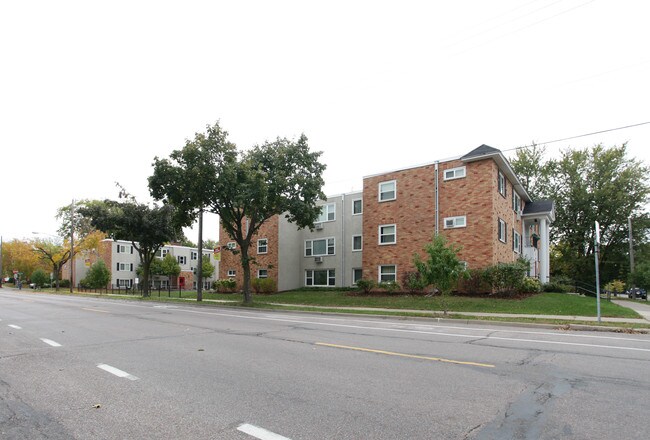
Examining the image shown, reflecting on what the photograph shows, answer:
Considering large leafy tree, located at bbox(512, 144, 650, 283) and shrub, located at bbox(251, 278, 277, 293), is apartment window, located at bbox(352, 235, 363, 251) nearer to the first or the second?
shrub, located at bbox(251, 278, 277, 293)

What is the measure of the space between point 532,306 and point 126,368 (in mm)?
16633

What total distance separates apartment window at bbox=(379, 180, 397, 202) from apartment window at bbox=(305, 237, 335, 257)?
7.32 m

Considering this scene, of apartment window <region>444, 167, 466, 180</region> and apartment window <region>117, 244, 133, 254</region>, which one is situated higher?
apartment window <region>444, 167, 466, 180</region>

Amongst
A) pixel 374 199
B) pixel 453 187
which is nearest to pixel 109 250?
pixel 374 199

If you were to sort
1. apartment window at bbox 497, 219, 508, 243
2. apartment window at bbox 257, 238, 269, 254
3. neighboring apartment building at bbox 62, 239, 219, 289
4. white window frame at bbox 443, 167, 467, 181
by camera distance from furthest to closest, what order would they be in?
neighboring apartment building at bbox 62, 239, 219, 289, apartment window at bbox 257, 238, 269, 254, apartment window at bbox 497, 219, 508, 243, white window frame at bbox 443, 167, 467, 181

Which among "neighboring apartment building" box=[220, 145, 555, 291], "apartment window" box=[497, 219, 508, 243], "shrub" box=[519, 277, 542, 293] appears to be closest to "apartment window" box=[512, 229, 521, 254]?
"neighboring apartment building" box=[220, 145, 555, 291]

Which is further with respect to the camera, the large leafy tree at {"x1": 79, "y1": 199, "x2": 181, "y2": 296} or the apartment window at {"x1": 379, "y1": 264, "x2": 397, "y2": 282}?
the large leafy tree at {"x1": 79, "y1": 199, "x2": 181, "y2": 296}

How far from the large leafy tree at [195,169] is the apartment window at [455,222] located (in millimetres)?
12903

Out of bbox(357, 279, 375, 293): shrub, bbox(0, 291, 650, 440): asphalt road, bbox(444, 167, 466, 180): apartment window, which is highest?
bbox(444, 167, 466, 180): apartment window

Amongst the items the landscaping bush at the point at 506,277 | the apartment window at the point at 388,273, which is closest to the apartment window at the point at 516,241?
the landscaping bush at the point at 506,277

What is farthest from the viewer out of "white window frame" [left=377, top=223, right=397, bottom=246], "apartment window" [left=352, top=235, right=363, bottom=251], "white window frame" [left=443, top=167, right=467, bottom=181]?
"apartment window" [left=352, top=235, right=363, bottom=251]

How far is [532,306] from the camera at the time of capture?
18516 millimetres

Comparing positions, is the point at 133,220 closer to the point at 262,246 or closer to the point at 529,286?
the point at 262,246

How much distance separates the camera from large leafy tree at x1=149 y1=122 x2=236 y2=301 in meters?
22.5
